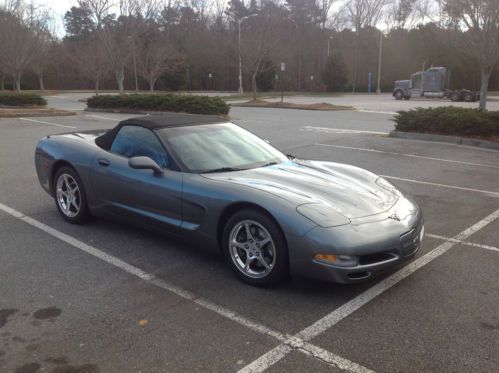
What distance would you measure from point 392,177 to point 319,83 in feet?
186

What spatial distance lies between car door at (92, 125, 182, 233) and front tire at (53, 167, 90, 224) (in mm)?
337

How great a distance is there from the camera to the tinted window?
4496 mm

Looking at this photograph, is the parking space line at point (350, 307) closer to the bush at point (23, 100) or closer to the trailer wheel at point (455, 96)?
the bush at point (23, 100)

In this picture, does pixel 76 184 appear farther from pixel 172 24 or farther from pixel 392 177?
pixel 172 24

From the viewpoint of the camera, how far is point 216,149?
462cm

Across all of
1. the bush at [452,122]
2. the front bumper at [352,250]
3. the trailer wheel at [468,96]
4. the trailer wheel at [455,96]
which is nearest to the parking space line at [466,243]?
the front bumper at [352,250]

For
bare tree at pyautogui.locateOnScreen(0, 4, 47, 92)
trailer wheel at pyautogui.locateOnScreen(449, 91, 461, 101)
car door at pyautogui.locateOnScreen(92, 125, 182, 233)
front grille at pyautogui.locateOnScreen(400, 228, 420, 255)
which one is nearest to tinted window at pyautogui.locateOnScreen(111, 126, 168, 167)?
car door at pyautogui.locateOnScreen(92, 125, 182, 233)

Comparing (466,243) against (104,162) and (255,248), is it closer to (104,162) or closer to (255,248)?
(255,248)

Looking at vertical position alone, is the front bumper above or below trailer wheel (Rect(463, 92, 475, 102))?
below

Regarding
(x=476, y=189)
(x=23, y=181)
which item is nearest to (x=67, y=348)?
(x=23, y=181)

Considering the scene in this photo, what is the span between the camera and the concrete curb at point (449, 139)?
12118 millimetres

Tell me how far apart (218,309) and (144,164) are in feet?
5.08

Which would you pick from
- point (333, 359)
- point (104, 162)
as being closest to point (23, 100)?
point (104, 162)

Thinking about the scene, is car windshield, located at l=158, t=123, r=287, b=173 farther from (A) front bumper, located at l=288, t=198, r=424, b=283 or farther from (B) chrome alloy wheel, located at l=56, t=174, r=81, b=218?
(B) chrome alloy wheel, located at l=56, t=174, r=81, b=218
